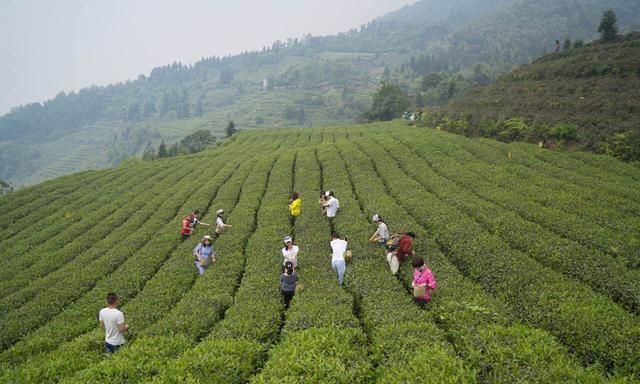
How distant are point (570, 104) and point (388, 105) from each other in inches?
2297

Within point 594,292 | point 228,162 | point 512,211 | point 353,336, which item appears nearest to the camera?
point 353,336

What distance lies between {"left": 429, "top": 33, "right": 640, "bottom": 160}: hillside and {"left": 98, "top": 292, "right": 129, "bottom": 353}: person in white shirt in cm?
3395

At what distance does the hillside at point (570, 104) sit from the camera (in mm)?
32656

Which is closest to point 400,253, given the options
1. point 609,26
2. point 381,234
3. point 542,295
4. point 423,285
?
point 381,234

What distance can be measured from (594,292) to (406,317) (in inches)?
255

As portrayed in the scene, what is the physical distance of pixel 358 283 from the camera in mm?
14922

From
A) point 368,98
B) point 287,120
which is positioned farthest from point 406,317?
point 368,98

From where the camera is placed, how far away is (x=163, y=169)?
48.2 m

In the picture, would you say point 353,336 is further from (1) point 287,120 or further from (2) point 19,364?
(1) point 287,120

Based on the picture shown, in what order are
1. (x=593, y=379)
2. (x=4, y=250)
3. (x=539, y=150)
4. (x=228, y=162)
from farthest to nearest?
1. (x=228, y=162)
2. (x=539, y=150)
3. (x=4, y=250)
4. (x=593, y=379)

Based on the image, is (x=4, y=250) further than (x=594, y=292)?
Yes

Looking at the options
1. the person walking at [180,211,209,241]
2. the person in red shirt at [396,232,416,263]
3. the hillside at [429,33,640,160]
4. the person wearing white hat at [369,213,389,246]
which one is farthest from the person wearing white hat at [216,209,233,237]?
the hillside at [429,33,640,160]

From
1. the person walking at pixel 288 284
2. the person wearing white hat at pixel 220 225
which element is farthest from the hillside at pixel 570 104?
the person wearing white hat at pixel 220 225

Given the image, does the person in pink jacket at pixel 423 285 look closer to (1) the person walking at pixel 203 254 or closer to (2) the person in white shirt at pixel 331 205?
(1) the person walking at pixel 203 254
